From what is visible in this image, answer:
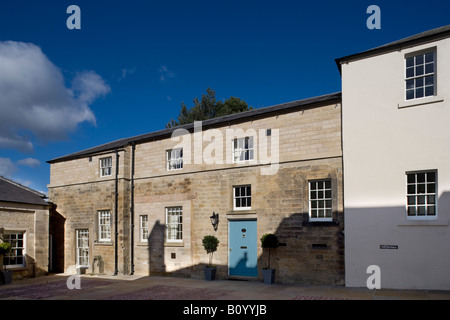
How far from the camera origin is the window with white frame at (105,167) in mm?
18828

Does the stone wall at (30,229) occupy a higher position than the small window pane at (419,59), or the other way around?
the small window pane at (419,59)

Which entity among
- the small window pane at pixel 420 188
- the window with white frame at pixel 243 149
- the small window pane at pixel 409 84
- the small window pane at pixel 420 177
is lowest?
the small window pane at pixel 420 188

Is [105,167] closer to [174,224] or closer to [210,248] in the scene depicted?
[174,224]

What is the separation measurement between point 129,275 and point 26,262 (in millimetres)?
4915

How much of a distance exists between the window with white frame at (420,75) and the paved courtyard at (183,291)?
5838mm

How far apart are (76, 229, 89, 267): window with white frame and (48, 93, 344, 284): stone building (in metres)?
0.05

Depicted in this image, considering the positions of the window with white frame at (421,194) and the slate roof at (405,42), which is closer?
the window with white frame at (421,194)

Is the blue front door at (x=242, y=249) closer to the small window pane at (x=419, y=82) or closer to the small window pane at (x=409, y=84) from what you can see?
the small window pane at (x=409, y=84)

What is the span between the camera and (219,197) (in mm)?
15266

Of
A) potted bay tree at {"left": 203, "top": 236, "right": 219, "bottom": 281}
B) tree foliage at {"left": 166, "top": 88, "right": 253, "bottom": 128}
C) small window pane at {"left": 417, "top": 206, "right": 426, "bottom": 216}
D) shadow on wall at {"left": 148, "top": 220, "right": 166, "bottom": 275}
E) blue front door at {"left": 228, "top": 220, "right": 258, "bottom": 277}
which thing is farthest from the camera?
tree foliage at {"left": 166, "top": 88, "right": 253, "bottom": 128}

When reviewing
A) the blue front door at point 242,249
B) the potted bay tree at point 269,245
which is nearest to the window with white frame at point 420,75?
the potted bay tree at point 269,245

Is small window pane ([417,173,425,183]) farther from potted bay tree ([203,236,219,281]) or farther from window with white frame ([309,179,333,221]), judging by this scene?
potted bay tree ([203,236,219,281])

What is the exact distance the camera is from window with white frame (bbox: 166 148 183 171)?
16.9m

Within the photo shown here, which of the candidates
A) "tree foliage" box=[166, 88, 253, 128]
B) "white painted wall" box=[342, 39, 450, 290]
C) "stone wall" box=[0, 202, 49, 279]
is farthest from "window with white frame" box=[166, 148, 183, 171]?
"tree foliage" box=[166, 88, 253, 128]
